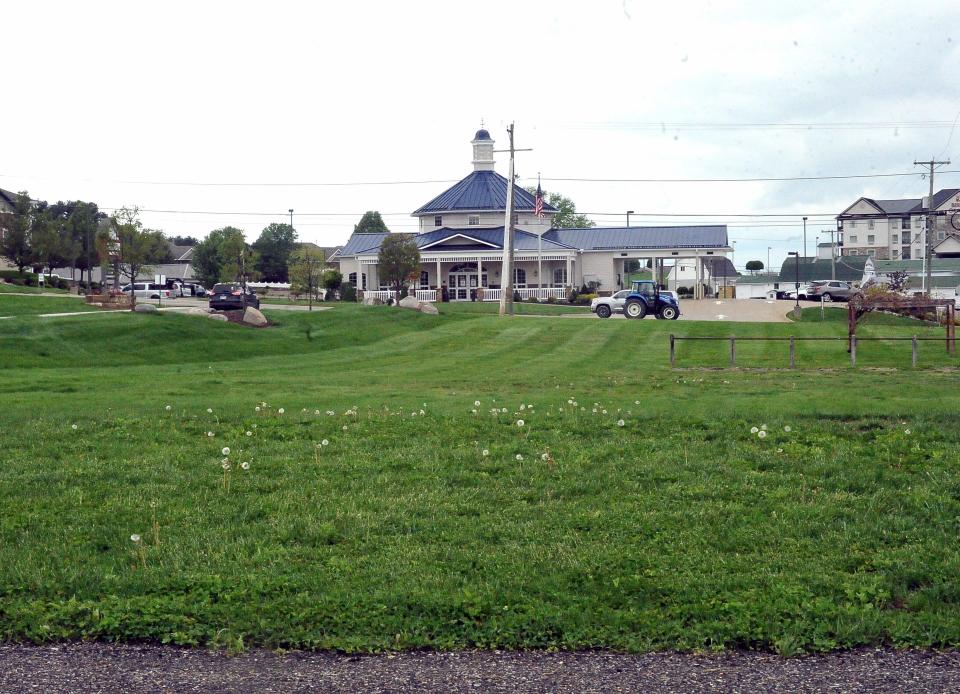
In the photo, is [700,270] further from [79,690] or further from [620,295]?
[79,690]

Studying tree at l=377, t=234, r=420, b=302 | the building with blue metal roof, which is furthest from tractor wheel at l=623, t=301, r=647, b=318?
the building with blue metal roof

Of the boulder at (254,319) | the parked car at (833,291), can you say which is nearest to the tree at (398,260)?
the boulder at (254,319)

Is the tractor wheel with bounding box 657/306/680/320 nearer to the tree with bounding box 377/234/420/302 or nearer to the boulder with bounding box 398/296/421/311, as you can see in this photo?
the boulder with bounding box 398/296/421/311

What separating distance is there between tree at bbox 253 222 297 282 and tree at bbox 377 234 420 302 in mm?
48240

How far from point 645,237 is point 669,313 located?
27.5 meters

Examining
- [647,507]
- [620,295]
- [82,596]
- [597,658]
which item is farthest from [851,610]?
[620,295]

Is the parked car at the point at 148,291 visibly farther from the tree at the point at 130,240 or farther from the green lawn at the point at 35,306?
the green lawn at the point at 35,306

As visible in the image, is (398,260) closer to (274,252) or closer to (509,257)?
(509,257)

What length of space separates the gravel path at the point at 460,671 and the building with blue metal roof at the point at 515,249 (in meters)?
63.5

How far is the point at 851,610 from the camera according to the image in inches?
264

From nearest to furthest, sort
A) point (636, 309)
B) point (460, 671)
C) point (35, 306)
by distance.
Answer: point (460, 671) → point (35, 306) → point (636, 309)

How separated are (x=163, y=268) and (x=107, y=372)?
106504 mm

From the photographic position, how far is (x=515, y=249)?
238ft

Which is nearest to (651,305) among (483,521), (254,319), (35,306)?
(254,319)
